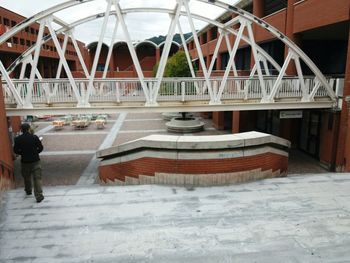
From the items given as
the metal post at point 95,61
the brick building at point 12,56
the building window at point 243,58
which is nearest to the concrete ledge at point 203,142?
the brick building at point 12,56

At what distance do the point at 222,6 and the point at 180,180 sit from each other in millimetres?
Result: 7981

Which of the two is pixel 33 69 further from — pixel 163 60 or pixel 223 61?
pixel 223 61

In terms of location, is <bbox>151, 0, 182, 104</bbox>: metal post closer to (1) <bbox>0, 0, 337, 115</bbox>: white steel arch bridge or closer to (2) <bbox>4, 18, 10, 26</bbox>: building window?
(1) <bbox>0, 0, 337, 115</bbox>: white steel arch bridge

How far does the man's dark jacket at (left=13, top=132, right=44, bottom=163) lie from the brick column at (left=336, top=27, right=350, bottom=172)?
10.6 metres

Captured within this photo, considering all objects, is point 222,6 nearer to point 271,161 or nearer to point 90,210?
point 271,161

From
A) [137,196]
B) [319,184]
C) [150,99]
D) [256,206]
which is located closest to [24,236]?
[137,196]

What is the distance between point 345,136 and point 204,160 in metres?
8.00

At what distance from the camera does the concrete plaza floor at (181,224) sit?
158 inches

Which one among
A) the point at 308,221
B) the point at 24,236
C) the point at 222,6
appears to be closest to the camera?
the point at 24,236

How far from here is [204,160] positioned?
653 cm

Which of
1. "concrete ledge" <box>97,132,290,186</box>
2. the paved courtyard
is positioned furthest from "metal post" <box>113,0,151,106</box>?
"concrete ledge" <box>97,132,290,186</box>

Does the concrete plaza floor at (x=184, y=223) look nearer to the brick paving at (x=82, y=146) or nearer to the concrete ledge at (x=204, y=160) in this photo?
the concrete ledge at (x=204, y=160)

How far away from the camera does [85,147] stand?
16.6 metres

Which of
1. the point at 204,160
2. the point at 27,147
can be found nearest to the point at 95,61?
the point at 27,147
